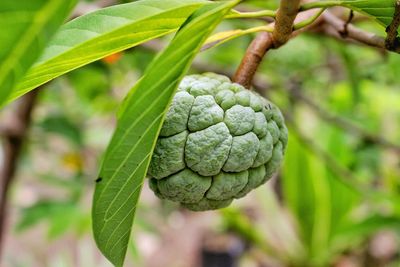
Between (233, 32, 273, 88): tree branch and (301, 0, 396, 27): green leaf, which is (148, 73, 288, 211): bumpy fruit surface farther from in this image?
(301, 0, 396, 27): green leaf

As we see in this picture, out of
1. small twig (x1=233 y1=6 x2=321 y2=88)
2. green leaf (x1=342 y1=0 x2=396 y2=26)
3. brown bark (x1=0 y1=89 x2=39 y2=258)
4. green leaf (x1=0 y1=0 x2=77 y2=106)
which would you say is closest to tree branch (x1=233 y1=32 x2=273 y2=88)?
small twig (x1=233 y1=6 x2=321 y2=88)

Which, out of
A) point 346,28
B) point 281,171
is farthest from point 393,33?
point 281,171

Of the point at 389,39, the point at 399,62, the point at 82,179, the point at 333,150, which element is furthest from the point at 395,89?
the point at 389,39

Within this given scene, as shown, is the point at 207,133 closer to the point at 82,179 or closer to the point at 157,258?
the point at 82,179

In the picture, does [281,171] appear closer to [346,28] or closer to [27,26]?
[346,28]

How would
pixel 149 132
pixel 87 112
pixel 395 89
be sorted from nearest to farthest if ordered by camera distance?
1. pixel 149 132
2. pixel 87 112
3. pixel 395 89

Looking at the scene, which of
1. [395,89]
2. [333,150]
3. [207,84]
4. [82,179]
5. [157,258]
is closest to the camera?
[207,84]
